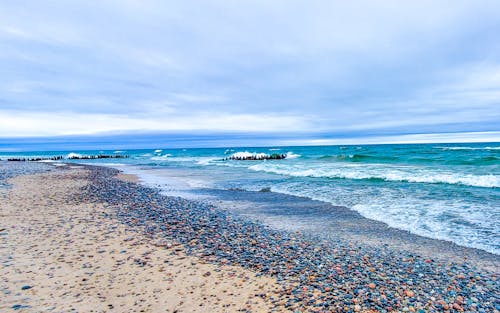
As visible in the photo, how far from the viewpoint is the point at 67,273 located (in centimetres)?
533

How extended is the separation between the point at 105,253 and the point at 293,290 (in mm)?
4012

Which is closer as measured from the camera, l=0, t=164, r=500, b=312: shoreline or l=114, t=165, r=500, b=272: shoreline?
l=0, t=164, r=500, b=312: shoreline

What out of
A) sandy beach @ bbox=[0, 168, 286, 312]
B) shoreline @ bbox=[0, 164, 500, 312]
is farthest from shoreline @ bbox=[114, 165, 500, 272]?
sandy beach @ bbox=[0, 168, 286, 312]

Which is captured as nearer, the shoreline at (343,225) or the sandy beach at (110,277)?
the sandy beach at (110,277)

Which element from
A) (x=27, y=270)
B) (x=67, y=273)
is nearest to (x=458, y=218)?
(x=67, y=273)

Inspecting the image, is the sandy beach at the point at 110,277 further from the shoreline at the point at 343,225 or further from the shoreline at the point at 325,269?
the shoreline at the point at 343,225

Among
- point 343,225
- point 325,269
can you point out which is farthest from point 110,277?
point 343,225

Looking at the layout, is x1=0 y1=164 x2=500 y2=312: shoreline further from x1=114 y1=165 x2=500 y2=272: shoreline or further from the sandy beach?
x1=114 y1=165 x2=500 y2=272: shoreline

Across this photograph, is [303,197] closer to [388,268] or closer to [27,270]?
[388,268]

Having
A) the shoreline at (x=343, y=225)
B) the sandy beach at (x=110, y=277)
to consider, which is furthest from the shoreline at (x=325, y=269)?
the shoreline at (x=343, y=225)

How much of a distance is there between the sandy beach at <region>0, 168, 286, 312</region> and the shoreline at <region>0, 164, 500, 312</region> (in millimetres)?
266

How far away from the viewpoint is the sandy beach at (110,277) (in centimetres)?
443

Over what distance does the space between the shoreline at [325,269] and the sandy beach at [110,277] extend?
0.27m

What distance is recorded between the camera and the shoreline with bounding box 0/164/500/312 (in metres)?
4.48
